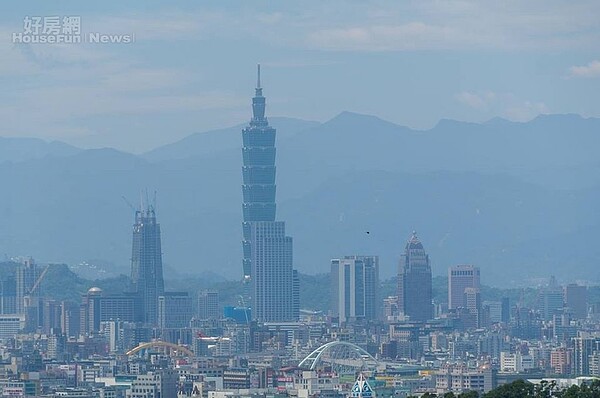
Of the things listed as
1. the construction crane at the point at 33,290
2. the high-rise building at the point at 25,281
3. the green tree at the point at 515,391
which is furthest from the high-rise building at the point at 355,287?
the green tree at the point at 515,391

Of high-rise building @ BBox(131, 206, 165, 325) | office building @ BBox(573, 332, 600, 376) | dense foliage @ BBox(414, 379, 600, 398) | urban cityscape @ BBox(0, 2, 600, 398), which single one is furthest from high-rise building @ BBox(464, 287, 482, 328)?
dense foliage @ BBox(414, 379, 600, 398)

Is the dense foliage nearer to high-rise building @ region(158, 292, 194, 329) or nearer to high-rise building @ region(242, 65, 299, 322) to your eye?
high-rise building @ region(158, 292, 194, 329)

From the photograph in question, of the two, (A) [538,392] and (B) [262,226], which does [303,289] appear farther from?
(A) [538,392]

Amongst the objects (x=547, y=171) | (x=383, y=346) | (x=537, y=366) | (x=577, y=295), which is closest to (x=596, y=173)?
(x=547, y=171)

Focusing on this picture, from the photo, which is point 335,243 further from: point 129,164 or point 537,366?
point 537,366

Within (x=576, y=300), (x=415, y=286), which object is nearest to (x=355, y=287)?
(x=415, y=286)

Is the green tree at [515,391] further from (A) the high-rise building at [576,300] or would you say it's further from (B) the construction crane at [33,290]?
(B) the construction crane at [33,290]

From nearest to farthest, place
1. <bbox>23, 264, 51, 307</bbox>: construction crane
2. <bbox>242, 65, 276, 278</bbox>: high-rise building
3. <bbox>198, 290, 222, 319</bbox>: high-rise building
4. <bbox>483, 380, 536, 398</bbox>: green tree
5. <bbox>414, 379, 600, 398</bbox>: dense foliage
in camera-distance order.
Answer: <bbox>414, 379, 600, 398</bbox>: dense foliage < <bbox>483, 380, 536, 398</bbox>: green tree < <bbox>23, 264, 51, 307</bbox>: construction crane < <bbox>198, 290, 222, 319</bbox>: high-rise building < <bbox>242, 65, 276, 278</bbox>: high-rise building
